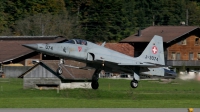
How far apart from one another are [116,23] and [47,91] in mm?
75697

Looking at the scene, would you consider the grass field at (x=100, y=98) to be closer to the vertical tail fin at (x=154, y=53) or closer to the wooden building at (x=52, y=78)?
the vertical tail fin at (x=154, y=53)

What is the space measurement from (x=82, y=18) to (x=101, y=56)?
265 feet

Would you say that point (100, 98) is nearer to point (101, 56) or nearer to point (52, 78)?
point (101, 56)

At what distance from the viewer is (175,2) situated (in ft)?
451

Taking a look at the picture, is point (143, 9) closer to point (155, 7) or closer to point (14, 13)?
point (155, 7)

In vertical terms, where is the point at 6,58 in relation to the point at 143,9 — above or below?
below

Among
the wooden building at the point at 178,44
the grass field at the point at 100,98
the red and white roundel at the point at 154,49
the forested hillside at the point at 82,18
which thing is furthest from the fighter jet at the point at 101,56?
the forested hillside at the point at 82,18

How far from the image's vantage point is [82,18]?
119 meters

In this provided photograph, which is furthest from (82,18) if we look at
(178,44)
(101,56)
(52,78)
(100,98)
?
(101,56)

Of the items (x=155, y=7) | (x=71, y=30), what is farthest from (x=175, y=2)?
(x=71, y=30)

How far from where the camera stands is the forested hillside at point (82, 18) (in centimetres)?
10331

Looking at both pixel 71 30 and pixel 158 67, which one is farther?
pixel 71 30

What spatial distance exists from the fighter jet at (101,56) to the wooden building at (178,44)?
1438 inches

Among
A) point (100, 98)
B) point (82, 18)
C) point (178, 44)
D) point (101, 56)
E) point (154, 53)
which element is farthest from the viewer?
point (82, 18)
